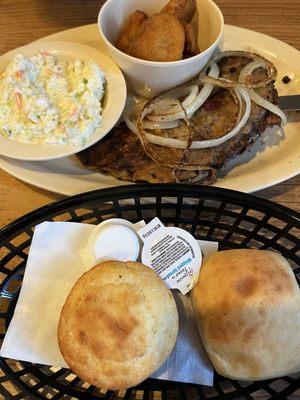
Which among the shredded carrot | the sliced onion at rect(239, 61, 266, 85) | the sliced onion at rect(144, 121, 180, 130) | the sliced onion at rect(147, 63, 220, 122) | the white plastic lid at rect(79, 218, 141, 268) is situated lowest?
the white plastic lid at rect(79, 218, 141, 268)

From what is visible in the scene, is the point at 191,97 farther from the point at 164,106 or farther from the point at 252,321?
the point at 252,321

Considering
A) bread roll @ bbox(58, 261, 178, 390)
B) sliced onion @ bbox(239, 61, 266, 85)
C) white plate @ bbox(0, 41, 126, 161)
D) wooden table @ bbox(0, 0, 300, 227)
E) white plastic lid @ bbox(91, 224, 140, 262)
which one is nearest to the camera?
bread roll @ bbox(58, 261, 178, 390)

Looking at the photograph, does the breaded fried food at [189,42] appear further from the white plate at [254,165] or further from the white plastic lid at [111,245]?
the white plastic lid at [111,245]

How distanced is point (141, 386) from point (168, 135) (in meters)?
0.63

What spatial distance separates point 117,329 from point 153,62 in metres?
0.68

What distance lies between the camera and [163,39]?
1.08 metres

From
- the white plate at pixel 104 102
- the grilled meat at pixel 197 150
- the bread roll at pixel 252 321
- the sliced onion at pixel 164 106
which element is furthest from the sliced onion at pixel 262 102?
the bread roll at pixel 252 321

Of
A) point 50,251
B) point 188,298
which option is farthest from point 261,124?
point 50,251

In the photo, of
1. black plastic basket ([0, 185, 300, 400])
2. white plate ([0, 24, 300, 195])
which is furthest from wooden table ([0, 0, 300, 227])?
black plastic basket ([0, 185, 300, 400])

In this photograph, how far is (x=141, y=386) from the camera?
2.78ft

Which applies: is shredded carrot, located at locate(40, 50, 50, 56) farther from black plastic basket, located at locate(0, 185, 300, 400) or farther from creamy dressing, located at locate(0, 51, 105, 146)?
black plastic basket, located at locate(0, 185, 300, 400)

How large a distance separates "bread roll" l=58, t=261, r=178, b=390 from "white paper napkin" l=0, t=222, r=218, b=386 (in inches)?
2.8

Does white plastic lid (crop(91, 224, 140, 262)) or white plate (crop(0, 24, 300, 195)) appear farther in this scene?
white plate (crop(0, 24, 300, 195))

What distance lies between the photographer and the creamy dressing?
3.49 feet
